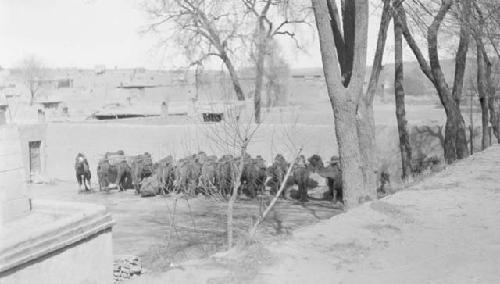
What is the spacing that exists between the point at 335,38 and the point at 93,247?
19.0 ft

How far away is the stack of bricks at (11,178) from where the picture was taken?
630 centimetres

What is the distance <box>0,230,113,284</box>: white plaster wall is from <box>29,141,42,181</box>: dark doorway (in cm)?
1799

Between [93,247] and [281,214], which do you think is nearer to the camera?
[93,247]

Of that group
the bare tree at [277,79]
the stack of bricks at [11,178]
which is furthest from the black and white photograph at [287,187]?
the bare tree at [277,79]

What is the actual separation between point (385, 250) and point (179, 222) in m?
8.95

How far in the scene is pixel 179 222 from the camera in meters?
14.7

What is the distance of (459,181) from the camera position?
10047 millimetres

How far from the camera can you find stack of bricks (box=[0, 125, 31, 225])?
20.7 ft

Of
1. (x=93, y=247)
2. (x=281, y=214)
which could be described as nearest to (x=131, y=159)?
(x=281, y=214)

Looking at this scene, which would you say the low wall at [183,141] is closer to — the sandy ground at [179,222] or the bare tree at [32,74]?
the sandy ground at [179,222]

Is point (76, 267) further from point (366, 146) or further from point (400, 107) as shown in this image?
point (400, 107)

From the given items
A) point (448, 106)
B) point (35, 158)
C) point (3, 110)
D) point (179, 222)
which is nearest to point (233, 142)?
point (3, 110)

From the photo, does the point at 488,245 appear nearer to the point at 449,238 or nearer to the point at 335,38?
the point at 449,238

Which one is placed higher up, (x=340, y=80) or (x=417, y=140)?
(x=340, y=80)
